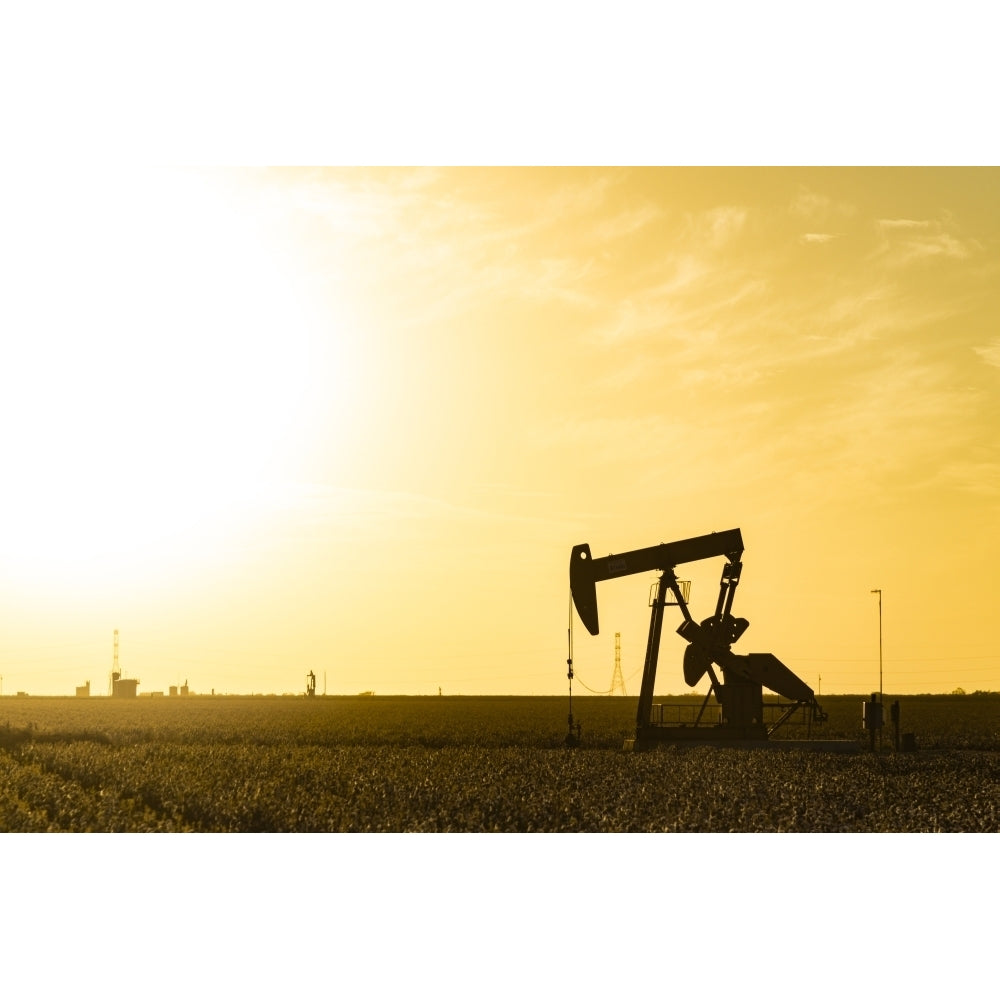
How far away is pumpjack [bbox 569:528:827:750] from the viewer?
84.3 ft

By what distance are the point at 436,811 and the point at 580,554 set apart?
8896 millimetres

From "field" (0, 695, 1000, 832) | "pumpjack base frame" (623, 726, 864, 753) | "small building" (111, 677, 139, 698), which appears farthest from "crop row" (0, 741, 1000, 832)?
"small building" (111, 677, 139, 698)

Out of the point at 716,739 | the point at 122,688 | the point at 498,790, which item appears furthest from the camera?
the point at 122,688

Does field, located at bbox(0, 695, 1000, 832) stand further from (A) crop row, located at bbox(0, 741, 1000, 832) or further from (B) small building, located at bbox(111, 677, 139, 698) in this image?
(B) small building, located at bbox(111, 677, 139, 698)

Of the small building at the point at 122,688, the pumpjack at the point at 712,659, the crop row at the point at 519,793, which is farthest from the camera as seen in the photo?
the small building at the point at 122,688

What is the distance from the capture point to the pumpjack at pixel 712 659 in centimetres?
2569

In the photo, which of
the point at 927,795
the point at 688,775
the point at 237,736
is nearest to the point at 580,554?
the point at 688,775

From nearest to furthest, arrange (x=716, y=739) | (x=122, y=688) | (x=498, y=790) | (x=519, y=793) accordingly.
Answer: (x=519, y=793) < (x=498, y=790) < (x=716, y=739) < (x=122, y=688)

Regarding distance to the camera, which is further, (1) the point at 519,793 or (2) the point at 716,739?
(2) the point at 716,739

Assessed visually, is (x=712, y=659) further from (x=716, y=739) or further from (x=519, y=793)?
(x=519, y=793)

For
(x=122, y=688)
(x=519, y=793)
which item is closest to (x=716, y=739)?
(x=519, y=793)

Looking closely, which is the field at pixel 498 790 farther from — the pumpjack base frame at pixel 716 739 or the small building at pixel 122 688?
the small building at pixel 122 688

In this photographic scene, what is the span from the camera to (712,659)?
86.6 ft

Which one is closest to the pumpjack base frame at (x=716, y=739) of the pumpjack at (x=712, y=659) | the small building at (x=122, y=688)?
the pumpjack at (x=712, y=659)
